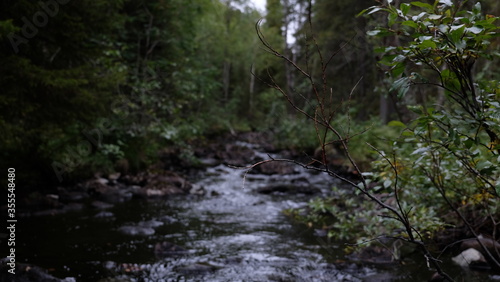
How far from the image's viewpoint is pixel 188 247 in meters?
6.21

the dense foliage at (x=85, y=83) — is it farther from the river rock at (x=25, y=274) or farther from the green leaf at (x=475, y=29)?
the river rock at (x=25, y=274)

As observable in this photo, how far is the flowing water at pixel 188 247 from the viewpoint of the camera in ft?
16.3

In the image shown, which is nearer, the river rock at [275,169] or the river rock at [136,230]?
the river rock at [136,230]

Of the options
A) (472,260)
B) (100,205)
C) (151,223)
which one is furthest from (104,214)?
(472,260)

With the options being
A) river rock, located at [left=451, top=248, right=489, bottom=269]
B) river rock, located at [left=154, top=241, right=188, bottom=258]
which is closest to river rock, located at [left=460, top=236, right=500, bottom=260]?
river rock, located at [left=451, top=248, right=489, bottom=269]

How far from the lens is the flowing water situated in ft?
16.3

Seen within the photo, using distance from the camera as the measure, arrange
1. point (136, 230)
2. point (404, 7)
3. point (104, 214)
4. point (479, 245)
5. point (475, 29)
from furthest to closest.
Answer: point (104, 214) → point (136, 230) → point (479, 245) → point (404, 7) → point (475, 29)

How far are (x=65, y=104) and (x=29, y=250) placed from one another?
133 inches

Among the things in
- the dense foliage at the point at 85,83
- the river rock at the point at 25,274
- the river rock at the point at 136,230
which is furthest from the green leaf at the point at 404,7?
the river rock at the point at 136,230

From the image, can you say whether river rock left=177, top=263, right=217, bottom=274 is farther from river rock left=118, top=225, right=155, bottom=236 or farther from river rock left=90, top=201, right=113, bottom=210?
river rock left=90, top=201, right=113, bottom=210

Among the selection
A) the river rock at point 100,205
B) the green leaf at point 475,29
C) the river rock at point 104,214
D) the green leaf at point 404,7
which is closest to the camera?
the green leaf at point 475,29

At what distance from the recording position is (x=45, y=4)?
711 centimetres

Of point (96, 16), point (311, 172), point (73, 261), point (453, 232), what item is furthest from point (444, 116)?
point (311, 172)

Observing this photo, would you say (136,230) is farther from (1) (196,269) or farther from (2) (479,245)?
(2) (479,245)
